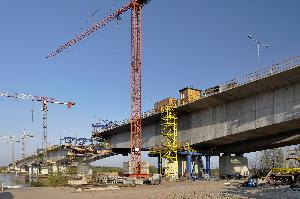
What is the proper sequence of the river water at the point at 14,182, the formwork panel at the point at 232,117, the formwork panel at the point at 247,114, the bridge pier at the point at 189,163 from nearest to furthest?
the formwork panel at the point at 247,114, the formwork panel at the point at 232,117, the river water at the point at 14,182, the bridge pier at the point at 189,163

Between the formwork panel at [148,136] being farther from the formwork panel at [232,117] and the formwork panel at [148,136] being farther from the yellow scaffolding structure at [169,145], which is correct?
the formwork panel at [232,117]

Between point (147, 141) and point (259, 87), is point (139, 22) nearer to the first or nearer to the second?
point (147, 141)

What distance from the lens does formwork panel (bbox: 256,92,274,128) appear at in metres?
49.5

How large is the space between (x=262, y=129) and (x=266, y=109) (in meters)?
A: 3.28

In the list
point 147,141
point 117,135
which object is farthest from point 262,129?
point 117,135

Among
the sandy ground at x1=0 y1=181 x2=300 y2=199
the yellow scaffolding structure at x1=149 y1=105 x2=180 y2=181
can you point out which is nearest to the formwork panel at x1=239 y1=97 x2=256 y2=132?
the yellow scaffolding structure at x1=149 y1=105 x2=180 y2=181

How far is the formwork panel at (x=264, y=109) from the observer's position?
162 ft

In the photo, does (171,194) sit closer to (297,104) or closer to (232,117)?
(297,104)

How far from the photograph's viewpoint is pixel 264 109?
50.6 meters

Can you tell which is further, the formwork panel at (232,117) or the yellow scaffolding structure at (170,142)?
the yellow scaffolding structure at (170,142)

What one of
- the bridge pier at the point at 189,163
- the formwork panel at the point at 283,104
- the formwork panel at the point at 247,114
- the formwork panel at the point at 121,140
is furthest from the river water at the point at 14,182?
the formwork panel at the point at 283,104

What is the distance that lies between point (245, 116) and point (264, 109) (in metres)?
3.64

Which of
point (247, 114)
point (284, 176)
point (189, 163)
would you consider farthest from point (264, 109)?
→ point (189, 163)

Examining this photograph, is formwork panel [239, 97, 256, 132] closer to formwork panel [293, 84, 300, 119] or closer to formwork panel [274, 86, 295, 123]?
formwork panel [274, 86, 295, 123]
